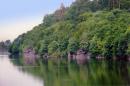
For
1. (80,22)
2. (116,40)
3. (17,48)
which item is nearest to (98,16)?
(80,22)

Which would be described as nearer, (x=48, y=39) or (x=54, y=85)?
(x=54, y=85)

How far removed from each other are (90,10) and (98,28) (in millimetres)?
40449

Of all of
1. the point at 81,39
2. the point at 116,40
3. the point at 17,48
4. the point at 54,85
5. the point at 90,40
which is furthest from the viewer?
the point at 17,48

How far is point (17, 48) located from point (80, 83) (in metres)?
153

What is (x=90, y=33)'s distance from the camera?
11225 cm

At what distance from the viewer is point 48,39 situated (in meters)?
148

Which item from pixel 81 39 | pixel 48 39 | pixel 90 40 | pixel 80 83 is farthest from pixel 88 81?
pixel 48 39

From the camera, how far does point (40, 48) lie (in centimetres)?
14825

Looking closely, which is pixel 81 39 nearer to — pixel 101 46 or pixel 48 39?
pixel 101 46

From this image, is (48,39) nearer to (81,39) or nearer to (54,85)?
(81,39)

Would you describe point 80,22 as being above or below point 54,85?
above

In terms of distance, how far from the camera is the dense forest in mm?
96562

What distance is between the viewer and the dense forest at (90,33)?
3802 inches

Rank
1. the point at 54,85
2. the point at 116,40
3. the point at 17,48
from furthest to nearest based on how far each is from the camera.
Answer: the point at 17,48 → the point at 116,40 → the point at 54,85
